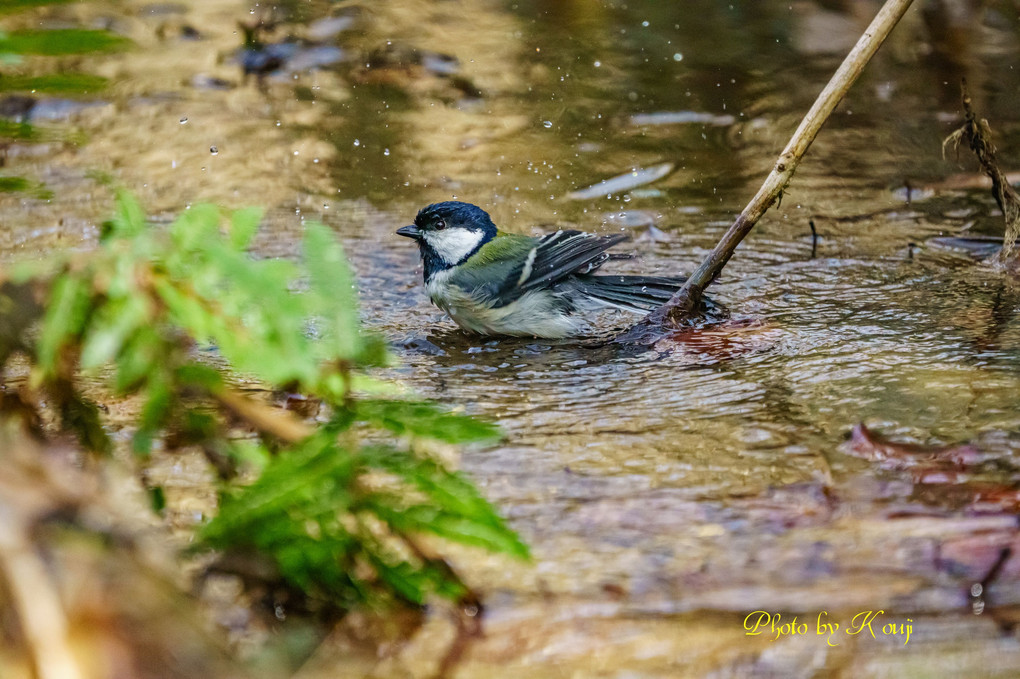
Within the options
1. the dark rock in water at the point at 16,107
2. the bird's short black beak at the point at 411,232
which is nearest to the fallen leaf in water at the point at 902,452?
the bird's short black beak at the point at 411,232

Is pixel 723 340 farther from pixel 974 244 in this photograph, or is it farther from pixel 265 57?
pixel 265 57

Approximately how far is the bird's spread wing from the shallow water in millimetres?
279

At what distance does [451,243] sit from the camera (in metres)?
5.34

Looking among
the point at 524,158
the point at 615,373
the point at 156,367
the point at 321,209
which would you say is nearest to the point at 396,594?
the point at 156,367

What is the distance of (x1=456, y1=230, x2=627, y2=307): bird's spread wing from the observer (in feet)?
16.8

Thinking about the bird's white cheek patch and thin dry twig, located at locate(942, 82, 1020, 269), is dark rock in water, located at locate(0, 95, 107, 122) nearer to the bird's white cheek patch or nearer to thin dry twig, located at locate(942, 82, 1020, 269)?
the bird's white cheek patch

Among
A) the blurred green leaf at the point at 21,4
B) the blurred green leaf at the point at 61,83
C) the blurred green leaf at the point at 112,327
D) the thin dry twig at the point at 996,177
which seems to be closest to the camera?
the blurred green leaf at the point at 112,327

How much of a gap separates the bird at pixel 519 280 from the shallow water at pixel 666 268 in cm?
16

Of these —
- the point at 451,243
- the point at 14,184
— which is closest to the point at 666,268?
the point at 451,243

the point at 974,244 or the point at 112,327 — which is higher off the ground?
the point at 112,327

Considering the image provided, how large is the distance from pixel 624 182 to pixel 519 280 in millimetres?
1600

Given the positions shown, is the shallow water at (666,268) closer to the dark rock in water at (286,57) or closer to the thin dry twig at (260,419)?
the dark rock in water at (286,57)

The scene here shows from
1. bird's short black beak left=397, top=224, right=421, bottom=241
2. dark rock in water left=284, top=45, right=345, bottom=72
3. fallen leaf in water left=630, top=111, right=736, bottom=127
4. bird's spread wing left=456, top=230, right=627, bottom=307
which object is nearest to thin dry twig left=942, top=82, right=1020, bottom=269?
bird's spread wing left=456, top=230, right=627, bottom=307

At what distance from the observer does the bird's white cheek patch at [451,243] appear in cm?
527
